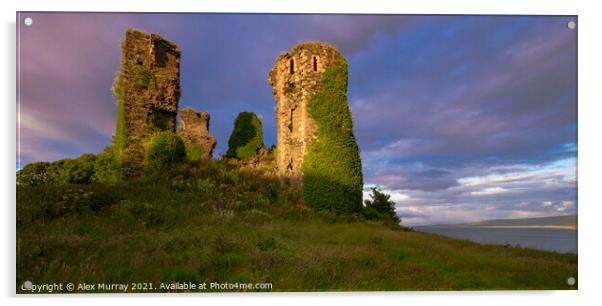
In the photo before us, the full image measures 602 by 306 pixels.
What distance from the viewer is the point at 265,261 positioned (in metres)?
6.25

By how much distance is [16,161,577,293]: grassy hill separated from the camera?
19.0 ft

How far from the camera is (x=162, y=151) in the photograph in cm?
1695

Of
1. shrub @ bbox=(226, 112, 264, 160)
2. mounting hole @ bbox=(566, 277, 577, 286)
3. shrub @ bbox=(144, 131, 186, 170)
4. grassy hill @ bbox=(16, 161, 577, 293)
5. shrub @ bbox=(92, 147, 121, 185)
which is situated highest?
shrub @ bbox=(226, 112, 264, 160)

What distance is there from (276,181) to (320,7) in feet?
33.1

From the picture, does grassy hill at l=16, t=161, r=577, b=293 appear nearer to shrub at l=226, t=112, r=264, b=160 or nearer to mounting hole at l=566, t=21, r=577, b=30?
mounting hole at l=566, t=21, r=577, b=30

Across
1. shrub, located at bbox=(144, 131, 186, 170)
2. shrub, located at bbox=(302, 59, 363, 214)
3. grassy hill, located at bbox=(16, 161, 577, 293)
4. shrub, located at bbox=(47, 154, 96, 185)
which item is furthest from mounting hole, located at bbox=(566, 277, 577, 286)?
shrub, located at bbox=(144, 131, 186, 170)

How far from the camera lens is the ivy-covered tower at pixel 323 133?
1395cm

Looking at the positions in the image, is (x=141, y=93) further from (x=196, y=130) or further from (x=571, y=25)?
(x=571, y=25)

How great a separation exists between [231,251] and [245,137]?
2366cm

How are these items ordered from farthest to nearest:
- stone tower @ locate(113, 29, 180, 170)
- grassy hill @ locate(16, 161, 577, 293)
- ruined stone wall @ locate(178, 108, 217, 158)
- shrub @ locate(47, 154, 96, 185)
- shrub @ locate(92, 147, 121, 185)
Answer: ruined stone wall @ locate(178, 108, 217, 158)
stone tower @ locate(113, 29, 180, 170)
shrub @ locate(92, 147, 121, 185)
shrub @ locate(47, 154, 96, 185)
grassy hill @ locate(16, 161, 577, 293)

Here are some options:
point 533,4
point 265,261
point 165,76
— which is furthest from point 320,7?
point 165,76

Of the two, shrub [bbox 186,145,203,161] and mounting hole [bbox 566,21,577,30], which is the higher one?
mounting hole [bbox 566,21,577,30]

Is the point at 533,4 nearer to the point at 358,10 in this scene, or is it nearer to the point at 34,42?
the point at 358,10

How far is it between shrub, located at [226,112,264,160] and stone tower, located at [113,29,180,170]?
10.3m
